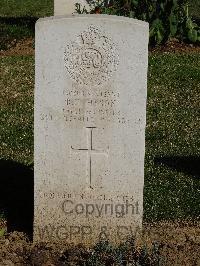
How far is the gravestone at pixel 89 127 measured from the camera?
15.5 feet

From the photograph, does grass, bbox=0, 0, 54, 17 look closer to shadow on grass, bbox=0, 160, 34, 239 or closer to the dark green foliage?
the dark green foliage

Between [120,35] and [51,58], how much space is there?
20.2 inches

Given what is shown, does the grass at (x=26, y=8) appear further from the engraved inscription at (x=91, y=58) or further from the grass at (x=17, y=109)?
the engraved inscription at (x=91, y=58)

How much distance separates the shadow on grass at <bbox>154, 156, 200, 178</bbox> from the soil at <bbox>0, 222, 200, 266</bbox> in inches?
52.3

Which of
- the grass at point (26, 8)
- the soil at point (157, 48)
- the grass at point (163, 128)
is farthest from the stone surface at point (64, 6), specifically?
the grass at point (163, 128)

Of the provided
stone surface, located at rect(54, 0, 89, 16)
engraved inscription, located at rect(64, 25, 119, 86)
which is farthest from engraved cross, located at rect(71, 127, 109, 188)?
stone surface, located at rect(54, 0, 89, 16)

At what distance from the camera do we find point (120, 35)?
4719 millimetres

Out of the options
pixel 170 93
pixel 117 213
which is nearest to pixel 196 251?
pixel 117 213

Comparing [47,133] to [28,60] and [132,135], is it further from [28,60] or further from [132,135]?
[28,60]

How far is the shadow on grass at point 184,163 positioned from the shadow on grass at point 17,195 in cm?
143

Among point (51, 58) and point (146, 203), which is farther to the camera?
point (146, 203)

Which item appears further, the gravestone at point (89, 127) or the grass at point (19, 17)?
the grass at point (19, 17)

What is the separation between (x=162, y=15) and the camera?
11938 millimetres

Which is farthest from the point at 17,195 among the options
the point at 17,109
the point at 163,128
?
the point at 17,109
